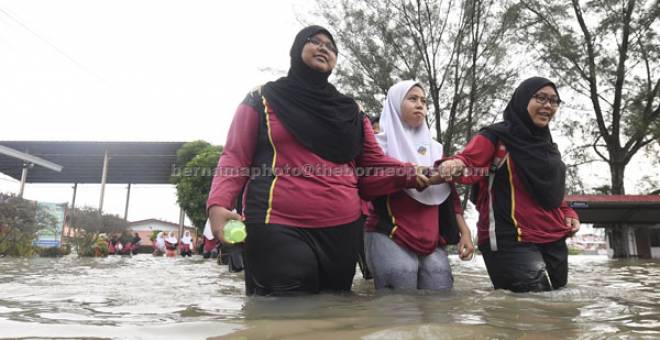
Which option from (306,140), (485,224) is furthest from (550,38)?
(306,140)

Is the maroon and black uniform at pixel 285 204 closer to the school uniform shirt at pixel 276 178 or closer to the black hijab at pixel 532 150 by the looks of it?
the school uniform shirt at pixel 276 178

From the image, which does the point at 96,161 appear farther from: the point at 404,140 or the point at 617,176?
the point at 404,140

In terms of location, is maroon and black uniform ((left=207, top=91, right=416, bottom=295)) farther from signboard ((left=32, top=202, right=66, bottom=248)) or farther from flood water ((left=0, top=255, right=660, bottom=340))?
signboard ((left=32, top=202, right=66, bottom=248))

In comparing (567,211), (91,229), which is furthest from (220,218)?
(91,229)

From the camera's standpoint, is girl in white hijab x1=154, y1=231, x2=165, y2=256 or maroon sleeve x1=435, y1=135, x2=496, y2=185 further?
girl in white hijab x1=154, y1=231, x2=165, y2=256

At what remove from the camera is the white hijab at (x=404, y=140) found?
2.79m

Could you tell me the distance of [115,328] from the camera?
154cm

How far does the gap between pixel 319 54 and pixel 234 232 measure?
39.9 inches

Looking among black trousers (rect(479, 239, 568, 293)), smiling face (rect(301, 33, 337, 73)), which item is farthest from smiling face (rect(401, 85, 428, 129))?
black trousers (rect(479, 239, 568, 293))

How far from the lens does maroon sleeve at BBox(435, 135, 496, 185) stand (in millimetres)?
2793

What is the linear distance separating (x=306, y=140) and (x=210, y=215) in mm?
579

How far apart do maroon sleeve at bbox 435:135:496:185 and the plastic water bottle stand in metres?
1.36

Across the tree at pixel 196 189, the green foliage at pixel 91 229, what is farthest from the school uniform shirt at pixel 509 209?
the tree at pixel 196 189

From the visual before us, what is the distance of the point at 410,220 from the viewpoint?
Result: 2590mm
